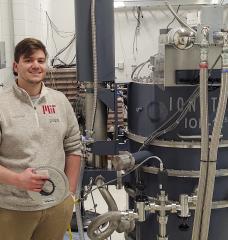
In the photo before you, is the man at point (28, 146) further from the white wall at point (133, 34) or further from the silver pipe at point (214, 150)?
the white wall at point (133, 34)

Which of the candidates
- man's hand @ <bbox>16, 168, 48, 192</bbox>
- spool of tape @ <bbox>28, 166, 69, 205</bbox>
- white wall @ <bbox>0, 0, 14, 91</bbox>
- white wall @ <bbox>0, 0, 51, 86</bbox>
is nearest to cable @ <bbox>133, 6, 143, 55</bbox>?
white wall @ <bbox>0, 0, 51, 86</bbox>

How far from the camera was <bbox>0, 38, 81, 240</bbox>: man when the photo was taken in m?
1.43

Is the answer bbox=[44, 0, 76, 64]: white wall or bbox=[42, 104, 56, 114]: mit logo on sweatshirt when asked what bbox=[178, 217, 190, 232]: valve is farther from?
bbox=[44, 0, 76, 64]: white wall

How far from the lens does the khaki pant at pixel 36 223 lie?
1478 mm

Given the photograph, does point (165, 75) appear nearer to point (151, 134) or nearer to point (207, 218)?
point (151, 134)

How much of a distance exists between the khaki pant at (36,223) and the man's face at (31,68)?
520 mm

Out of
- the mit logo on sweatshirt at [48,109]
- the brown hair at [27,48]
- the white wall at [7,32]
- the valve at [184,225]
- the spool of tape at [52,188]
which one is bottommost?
the valve at [184,225]

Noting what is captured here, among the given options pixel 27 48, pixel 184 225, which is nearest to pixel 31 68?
pixel 27 48

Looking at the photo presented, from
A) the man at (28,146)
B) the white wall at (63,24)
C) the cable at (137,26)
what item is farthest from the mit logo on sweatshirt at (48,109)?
the cable at (137,26)

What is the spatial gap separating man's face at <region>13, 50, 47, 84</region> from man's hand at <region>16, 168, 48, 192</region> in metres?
0.36

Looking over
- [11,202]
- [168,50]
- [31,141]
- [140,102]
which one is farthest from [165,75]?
[11,202]

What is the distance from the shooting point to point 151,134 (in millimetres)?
1861

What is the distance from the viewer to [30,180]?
1.35 meters

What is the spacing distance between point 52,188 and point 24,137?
0.22 m
